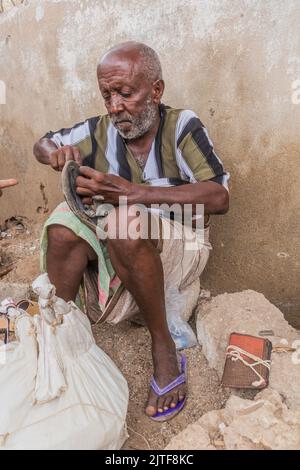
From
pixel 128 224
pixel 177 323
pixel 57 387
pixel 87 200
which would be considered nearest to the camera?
pixel 57 387

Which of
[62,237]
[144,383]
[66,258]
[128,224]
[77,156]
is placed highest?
[77,156]

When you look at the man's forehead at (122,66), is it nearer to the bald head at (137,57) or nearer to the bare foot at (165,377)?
the bald head at (137,57)

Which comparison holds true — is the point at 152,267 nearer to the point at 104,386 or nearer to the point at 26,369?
the point at 104,386

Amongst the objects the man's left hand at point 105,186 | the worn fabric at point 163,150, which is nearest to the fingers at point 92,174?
the man's left hand at point 105,186

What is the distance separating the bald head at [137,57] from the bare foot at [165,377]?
121 cm

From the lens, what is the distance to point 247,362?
191cm

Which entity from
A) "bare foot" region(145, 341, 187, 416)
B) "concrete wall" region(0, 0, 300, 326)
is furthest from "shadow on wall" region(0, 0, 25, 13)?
"bare foot" region(145, 341, 187, 416)

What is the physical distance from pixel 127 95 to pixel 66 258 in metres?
0.79

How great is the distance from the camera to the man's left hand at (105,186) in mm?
1925

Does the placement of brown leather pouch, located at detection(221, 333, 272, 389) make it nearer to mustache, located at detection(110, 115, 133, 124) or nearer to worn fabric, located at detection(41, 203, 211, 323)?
worn fabric, located at detection(41, 203, 211, 323)

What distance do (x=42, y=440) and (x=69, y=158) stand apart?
3.94 feet

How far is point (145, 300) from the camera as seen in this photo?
1.93 meters

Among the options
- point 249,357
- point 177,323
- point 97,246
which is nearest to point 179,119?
point 97,246

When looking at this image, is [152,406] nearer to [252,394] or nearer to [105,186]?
[252,394]
